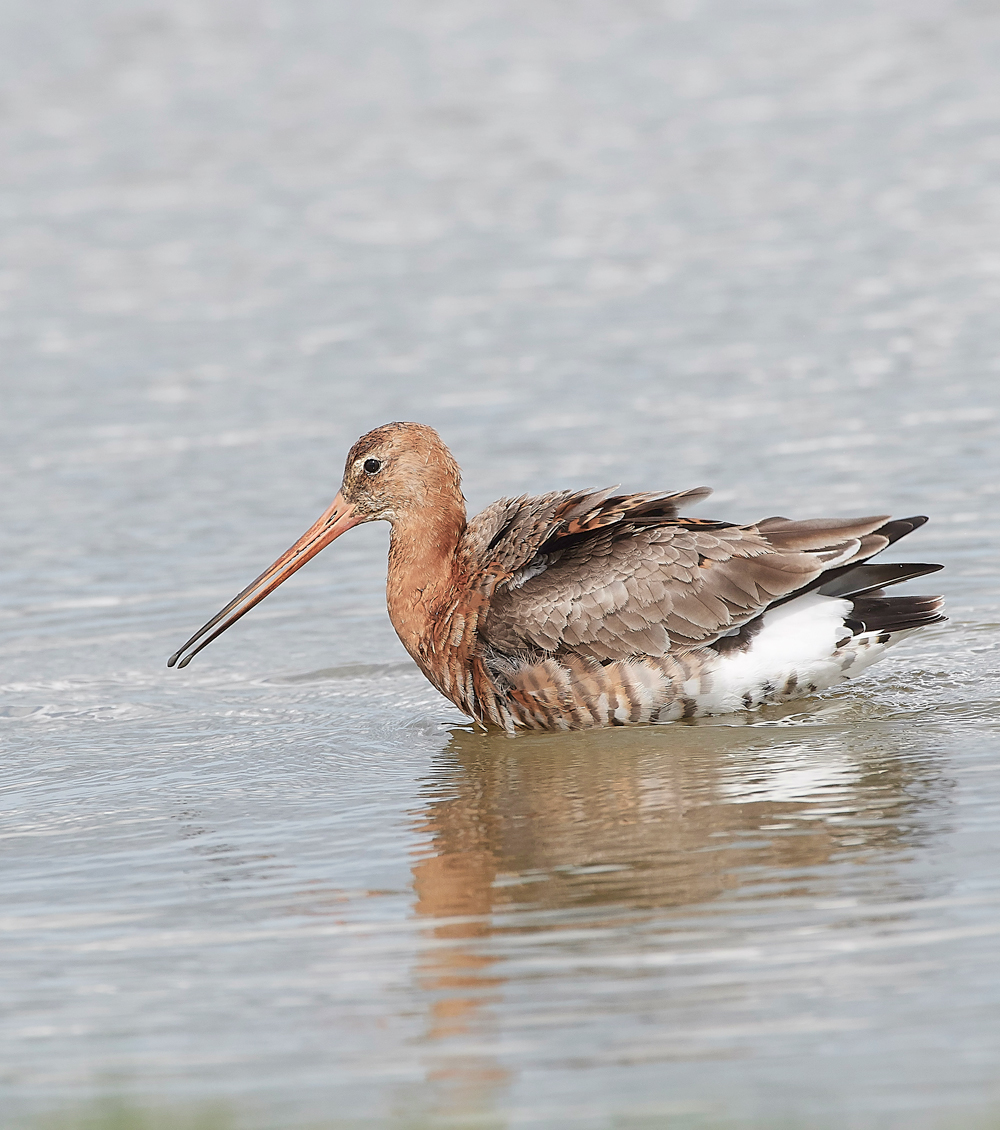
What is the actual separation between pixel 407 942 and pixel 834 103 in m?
15.4

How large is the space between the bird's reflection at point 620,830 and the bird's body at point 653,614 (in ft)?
0.63

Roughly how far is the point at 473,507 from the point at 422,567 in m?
2.64

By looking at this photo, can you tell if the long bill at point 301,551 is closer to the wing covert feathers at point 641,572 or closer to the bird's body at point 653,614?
the bird's body at point 653,614

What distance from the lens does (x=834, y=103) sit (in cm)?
1936

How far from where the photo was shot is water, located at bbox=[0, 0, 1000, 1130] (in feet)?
15.9

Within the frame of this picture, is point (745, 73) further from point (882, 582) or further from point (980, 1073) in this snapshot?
point (980, 1073)

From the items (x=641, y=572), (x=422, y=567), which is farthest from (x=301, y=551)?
(x=641, y=572)

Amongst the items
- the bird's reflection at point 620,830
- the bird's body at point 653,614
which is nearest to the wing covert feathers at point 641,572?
the bird's body at point 653,614

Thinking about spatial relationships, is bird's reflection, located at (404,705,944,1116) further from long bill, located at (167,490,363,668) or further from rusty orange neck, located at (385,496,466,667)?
long bill, located at (167,490,363,668)

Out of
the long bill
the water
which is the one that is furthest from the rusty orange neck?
the water

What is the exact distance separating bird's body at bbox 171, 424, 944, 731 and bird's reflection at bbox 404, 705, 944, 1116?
193mm

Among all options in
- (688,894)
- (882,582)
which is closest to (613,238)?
(882,582)

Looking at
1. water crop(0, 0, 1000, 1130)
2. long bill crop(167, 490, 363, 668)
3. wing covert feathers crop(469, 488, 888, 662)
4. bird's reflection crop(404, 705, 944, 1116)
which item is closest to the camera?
water crop(0, 0, 1000, 1130)

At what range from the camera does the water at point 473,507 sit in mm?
4859
